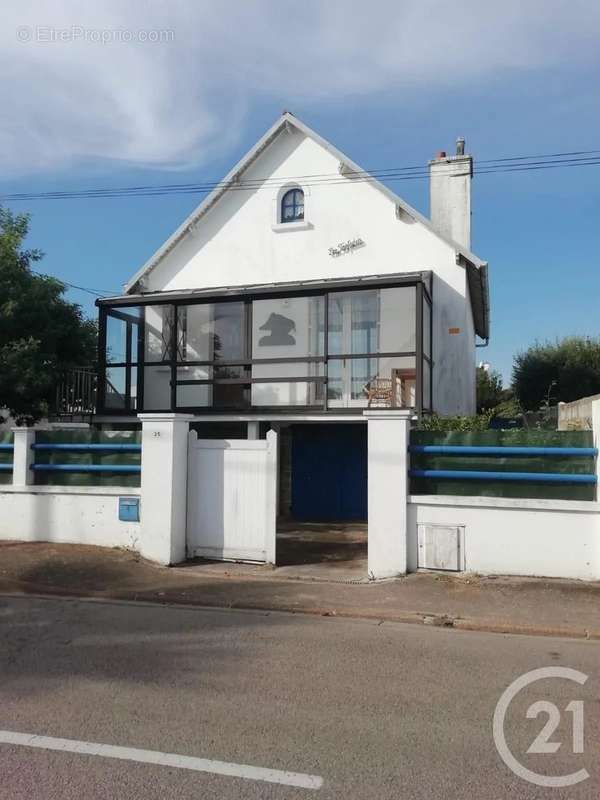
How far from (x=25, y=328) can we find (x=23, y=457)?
344cm

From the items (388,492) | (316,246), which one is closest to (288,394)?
(316,246)

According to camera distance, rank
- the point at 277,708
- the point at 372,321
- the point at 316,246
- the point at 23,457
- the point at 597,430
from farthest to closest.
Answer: the point at 316,246, the point at 372,321, the point at 23,457, the point at 597,430, the point at 277,708

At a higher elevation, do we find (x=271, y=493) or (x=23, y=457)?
(x=23, y=457)

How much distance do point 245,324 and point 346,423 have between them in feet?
10.5

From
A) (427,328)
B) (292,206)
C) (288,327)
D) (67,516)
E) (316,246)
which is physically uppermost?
(292,206)

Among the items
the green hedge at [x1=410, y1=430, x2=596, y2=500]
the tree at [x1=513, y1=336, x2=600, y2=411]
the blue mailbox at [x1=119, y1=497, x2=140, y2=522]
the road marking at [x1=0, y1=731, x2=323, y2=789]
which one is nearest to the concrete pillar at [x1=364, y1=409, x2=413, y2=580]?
the green hedge at [x1=410, y1=430, x2=596, y2=500]

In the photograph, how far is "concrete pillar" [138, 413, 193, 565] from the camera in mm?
8828

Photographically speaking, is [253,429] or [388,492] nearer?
[388,492]

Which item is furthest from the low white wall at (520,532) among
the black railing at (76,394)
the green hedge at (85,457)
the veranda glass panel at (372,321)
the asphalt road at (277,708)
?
the black railing at (76,394)

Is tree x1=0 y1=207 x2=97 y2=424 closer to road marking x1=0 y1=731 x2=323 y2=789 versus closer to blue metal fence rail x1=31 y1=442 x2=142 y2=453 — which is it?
blue metal fence rail x1=31 y1=442 x2=142 y2=453

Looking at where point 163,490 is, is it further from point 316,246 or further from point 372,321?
point 316,246

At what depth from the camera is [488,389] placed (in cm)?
3341

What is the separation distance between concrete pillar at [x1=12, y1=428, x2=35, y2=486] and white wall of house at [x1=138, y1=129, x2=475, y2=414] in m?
6.64

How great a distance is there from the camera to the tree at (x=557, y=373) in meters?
26.4
